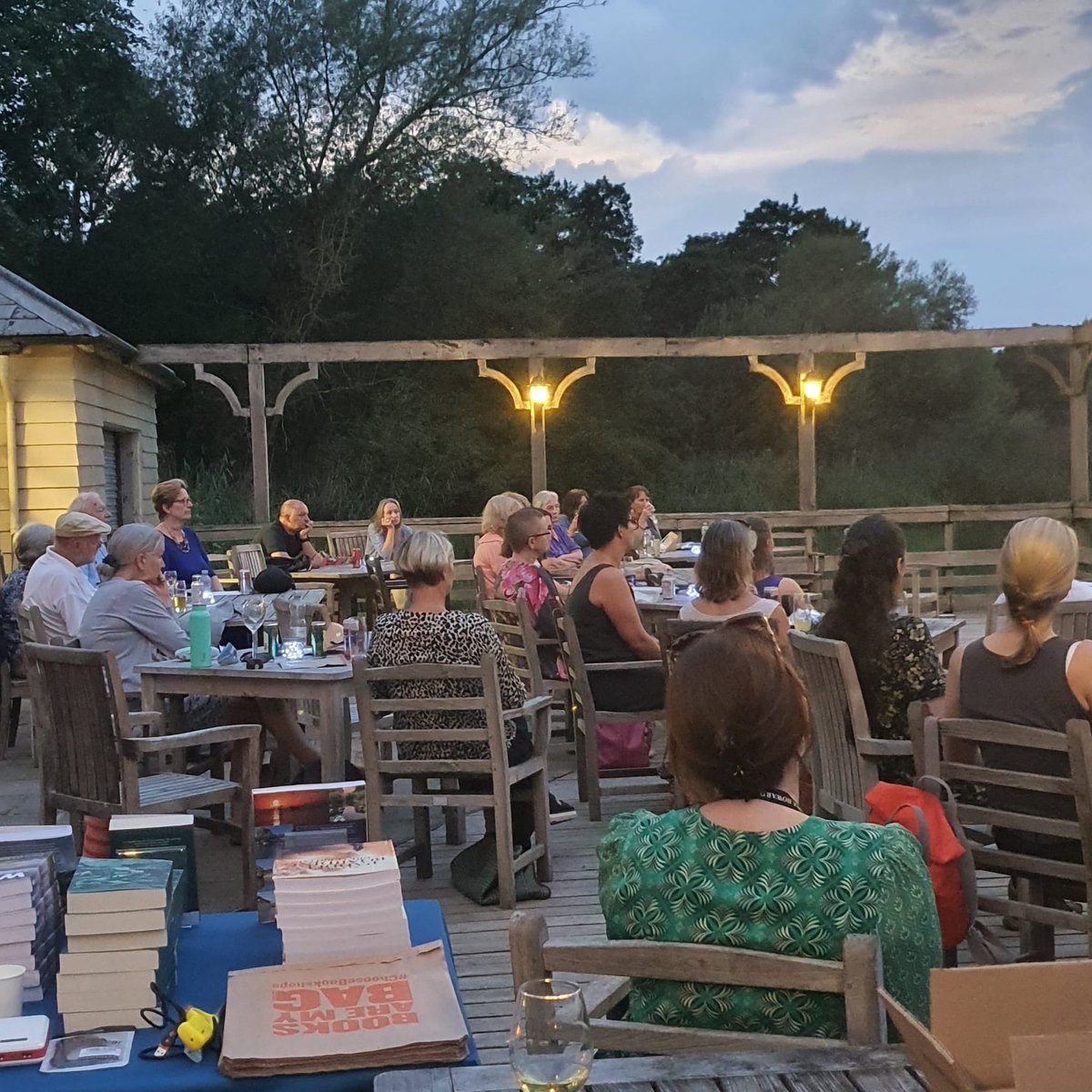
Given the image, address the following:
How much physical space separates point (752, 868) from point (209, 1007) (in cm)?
90

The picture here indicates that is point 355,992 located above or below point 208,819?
above

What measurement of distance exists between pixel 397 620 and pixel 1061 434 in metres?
21.1

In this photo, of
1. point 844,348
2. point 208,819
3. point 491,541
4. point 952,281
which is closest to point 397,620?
point 208,819

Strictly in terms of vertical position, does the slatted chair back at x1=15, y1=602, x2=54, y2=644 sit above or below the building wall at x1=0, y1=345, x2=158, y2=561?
below

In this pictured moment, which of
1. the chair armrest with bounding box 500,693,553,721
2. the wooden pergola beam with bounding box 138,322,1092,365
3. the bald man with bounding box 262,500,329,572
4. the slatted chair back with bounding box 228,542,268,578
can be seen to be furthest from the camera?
the wooden pergola beam with bounding box 138,322,1092,365

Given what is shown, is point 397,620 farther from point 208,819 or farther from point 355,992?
point 355,992

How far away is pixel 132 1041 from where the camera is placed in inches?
79.2

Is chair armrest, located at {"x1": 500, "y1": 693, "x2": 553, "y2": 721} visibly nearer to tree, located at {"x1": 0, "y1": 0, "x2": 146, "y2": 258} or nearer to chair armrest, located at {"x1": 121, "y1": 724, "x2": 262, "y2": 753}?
chair armrest, located at {"x1": 121, "y1": 724, "x2": 262, "y2": 753}

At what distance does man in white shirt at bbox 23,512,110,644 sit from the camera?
21.1ft

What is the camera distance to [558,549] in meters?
9.39

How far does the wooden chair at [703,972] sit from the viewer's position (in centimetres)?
164

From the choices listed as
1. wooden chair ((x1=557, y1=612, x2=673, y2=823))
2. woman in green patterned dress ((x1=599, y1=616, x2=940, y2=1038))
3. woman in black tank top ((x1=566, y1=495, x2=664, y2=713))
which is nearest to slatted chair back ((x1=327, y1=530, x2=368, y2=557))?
wooden chair ((x1=557, y1=612, x2=673, y2=823))

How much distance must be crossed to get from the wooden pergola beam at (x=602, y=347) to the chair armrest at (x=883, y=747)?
8.77 m

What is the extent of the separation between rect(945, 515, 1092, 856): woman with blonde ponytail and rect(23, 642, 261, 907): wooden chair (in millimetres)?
2211
